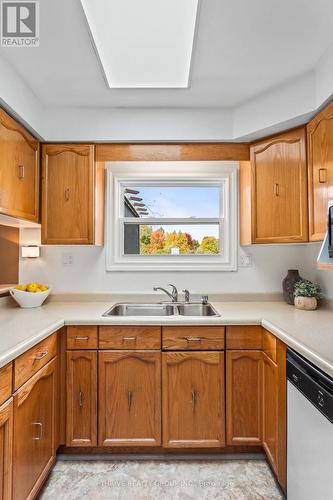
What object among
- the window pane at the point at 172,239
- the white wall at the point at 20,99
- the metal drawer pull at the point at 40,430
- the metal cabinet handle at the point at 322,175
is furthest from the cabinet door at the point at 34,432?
the metal cabinet handle at the point at 322,175

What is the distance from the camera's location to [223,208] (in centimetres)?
266

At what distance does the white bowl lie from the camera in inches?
90.9

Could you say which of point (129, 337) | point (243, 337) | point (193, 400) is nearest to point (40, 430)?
point (129, 337)

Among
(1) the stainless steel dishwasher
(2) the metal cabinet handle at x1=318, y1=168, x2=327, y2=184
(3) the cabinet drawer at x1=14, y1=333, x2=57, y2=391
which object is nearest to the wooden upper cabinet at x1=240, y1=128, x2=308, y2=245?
(2) the metal cabinet handle at x1=318, y1=168, x2=327, y2=184

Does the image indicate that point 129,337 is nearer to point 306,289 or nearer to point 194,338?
point 194,338

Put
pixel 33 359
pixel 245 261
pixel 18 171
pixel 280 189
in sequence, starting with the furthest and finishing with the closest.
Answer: pixel 245 261 → pixel 280 189 → pixel 18 171 → pixel 33 359

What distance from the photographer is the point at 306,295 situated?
2244 mm

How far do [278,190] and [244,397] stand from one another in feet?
4.60

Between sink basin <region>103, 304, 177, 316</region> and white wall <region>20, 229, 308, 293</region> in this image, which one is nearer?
sink basin <region>103, 304, 177, 316</region>

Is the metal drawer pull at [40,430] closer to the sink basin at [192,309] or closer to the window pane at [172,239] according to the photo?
the sink basin at [192,309]

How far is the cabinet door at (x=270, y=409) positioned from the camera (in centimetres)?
169

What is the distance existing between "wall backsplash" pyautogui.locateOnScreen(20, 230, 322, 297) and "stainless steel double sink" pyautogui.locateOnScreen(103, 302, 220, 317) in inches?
6.2

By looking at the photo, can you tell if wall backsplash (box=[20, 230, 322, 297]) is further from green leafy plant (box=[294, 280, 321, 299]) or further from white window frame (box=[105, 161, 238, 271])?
green leafy plant (box=[294, 280, 321, 299])

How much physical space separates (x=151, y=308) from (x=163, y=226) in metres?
0.71
